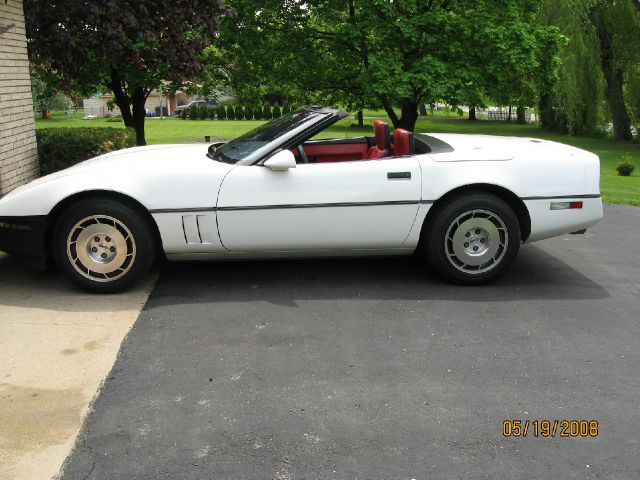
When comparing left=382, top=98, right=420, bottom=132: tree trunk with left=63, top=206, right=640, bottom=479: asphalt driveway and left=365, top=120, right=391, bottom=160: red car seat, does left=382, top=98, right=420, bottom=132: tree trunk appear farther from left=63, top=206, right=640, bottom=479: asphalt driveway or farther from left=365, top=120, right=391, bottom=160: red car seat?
left=63, top=206, right=640, bottom=479: asphalt driveway

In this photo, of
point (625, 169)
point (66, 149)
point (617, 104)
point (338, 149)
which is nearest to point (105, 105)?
point (617, 104)

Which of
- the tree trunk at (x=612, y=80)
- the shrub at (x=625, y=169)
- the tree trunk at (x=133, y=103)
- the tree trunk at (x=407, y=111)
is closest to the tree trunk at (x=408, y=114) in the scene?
the tree trunk at (x=407, y=111)

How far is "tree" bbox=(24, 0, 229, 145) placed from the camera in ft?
37.1

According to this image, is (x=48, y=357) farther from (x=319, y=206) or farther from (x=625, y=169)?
(x=625, y=169)

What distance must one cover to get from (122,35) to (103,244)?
7.94 metres

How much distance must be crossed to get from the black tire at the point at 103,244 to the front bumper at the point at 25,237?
11 centimetres

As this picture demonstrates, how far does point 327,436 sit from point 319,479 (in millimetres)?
344

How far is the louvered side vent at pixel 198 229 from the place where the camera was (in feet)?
16.7

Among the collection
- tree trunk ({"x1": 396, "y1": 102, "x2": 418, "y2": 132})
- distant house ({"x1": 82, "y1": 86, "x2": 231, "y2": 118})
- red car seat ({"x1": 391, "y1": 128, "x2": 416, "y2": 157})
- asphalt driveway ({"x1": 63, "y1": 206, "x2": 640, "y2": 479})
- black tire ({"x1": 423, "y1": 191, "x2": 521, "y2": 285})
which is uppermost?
distant house ({"x1": 82, "y1": 86, "x2": 231, "y2": 118})

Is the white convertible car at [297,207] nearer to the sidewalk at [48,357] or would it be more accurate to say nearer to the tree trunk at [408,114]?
the sidewalk at [48,357]

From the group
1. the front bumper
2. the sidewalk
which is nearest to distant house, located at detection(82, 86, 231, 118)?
the front bumper

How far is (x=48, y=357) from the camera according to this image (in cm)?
397

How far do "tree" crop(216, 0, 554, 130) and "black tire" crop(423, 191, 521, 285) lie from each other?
10.0m

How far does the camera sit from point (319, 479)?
2.80m
